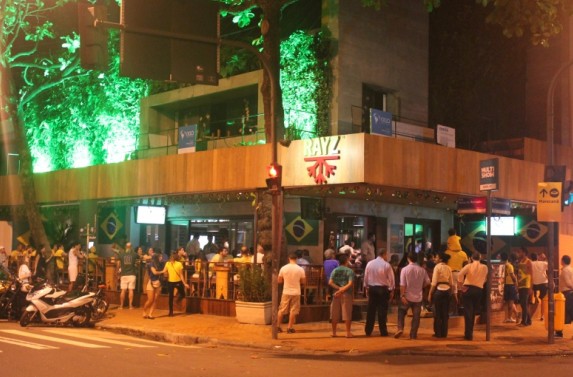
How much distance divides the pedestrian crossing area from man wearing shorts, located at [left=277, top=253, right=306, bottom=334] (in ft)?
9.79

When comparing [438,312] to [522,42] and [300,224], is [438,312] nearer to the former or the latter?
[300,224]

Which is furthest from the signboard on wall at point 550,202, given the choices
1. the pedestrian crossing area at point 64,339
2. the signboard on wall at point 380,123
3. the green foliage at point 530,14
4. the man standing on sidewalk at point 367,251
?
the pedestrian crossing area at point 64,339

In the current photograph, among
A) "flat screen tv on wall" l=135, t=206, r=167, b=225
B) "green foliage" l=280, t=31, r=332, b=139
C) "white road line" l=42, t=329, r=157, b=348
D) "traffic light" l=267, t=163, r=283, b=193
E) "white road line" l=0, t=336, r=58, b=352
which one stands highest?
"green foliage" l=280, t=31, r=332, b=139

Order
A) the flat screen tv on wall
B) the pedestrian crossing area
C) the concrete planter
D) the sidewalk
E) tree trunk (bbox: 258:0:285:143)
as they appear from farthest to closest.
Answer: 1. the flat screen tv on wall
2. tree trunk (bbox: 258:0:285:143)
3. the concrete planter
4. the sidewalk
5. the pedestrian crossing area

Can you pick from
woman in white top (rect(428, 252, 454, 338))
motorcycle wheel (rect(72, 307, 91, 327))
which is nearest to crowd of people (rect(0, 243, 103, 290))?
motorcycle wheel (rect(72, 307, 91, 327))

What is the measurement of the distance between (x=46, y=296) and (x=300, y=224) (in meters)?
8.58

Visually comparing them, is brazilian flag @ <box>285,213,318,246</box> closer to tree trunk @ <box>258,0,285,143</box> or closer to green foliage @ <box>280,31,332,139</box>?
green foliage @ <box>280,31,332,139</box>

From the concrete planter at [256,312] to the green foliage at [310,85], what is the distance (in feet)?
21.2

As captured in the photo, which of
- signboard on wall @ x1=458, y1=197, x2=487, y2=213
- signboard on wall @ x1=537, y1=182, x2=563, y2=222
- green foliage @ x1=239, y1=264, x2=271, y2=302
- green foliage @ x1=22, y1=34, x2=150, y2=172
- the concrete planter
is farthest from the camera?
green foliage @ x1=22, y1=34, x2=150, y2=172

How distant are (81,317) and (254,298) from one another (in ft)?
14.6

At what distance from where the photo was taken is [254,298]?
1903 centimetres

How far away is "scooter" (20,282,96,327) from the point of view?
1867 centimetres

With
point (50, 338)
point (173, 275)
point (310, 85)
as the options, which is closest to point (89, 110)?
point (310, 85)

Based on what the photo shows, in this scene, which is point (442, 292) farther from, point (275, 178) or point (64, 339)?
point (64, 339)
